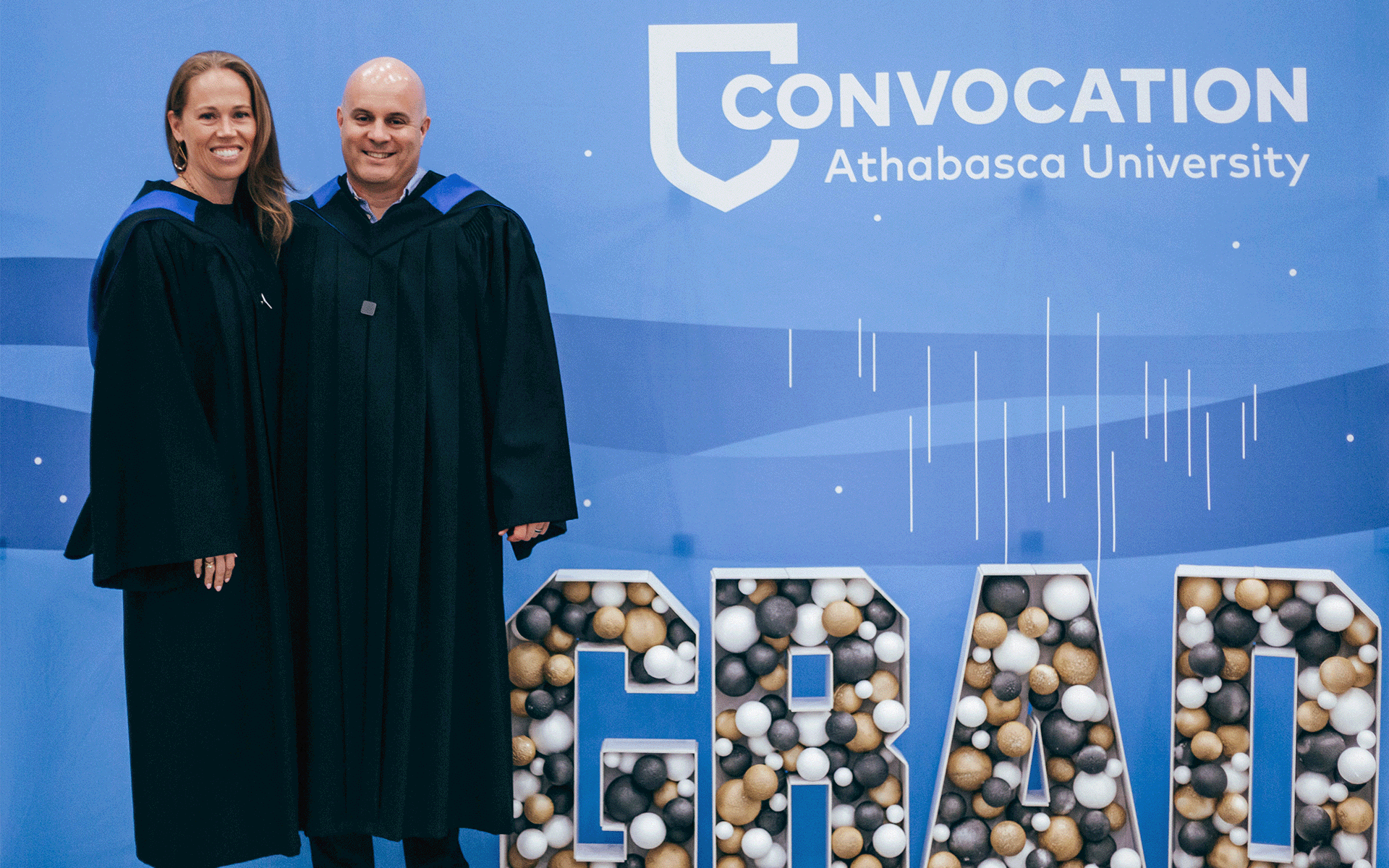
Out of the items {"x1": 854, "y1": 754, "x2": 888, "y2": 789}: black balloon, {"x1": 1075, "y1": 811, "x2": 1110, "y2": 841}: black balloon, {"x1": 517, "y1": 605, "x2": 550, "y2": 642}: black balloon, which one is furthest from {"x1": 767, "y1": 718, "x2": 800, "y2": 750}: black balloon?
{"x1": 1075, "y1": 811, "x2": 1110, "y2": 841}: black balloon

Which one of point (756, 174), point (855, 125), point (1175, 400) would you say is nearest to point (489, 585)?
point (756, 174)

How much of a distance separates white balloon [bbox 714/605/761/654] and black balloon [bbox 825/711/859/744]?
0.81 feet

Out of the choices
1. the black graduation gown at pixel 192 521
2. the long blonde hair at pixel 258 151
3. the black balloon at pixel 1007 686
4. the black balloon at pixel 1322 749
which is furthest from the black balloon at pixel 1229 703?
the long blonde hair at pixel 258 151

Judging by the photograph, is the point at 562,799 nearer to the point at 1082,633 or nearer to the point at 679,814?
the point at 679,814

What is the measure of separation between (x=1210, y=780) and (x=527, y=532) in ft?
5.16

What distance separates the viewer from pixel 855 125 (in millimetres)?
2484

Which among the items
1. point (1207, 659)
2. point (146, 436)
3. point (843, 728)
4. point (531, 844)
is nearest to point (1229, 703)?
point (1207, 659)

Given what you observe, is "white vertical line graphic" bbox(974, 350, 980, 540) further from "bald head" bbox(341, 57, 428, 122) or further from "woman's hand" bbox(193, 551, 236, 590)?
"woman's hand" bbox(193, 551, 236, 590)

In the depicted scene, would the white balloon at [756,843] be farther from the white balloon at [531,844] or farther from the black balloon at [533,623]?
the black balloon at [533,623]

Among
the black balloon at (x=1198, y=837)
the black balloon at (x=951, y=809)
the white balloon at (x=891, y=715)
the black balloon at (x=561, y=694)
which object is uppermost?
the black balloon at (x=561, y=694)

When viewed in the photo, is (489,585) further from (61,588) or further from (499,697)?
(61,588)

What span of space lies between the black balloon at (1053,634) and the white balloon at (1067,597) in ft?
0.07

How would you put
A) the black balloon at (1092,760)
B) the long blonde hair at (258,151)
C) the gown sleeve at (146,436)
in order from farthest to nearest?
the black balloon at (1092,760), the long blonde hair at (258,151), the gown sleeve at (146,436)

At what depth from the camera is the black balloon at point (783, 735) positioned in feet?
7.52
